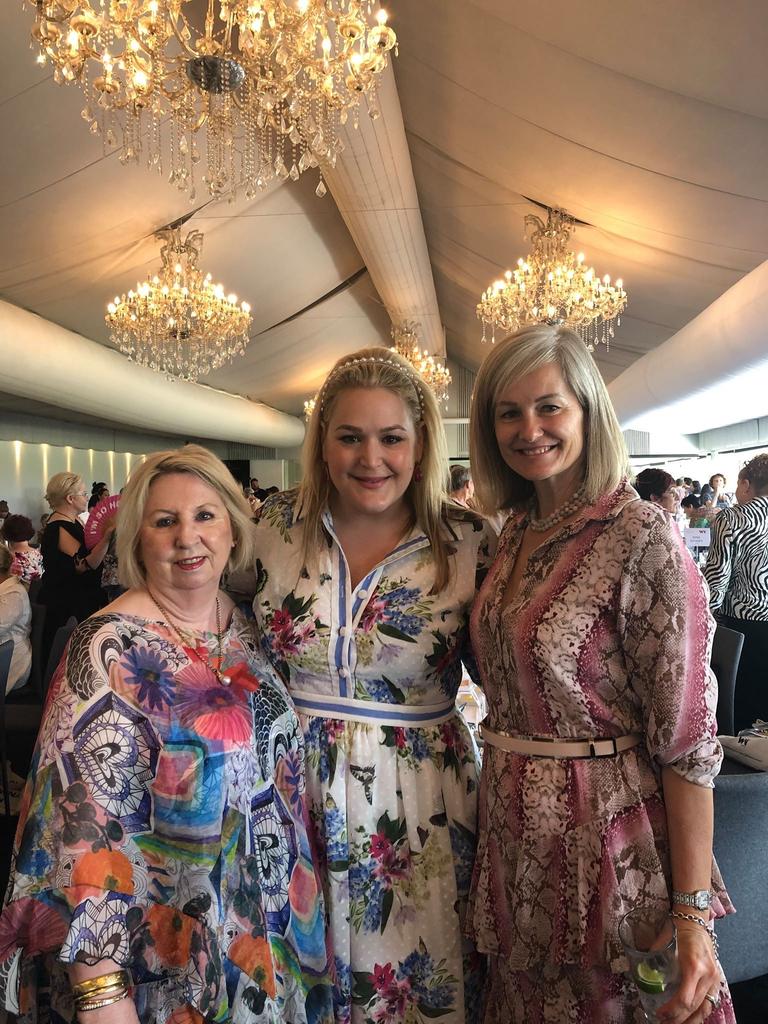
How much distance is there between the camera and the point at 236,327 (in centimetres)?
747

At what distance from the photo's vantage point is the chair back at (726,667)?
3.16 meters

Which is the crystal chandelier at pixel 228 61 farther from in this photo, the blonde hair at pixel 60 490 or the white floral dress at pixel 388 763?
the white floral dress at pixel 388 763

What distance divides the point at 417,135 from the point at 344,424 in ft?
17.2

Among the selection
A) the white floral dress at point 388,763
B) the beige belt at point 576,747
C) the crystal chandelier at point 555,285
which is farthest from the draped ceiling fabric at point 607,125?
the beige belt at point 576,747

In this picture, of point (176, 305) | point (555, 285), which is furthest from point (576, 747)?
point (176, 305)

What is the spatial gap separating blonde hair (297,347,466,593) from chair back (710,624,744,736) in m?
2.20

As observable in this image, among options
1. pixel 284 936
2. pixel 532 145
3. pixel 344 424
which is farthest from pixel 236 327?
pixel 284 936

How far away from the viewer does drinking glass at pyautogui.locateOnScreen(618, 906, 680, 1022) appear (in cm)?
96

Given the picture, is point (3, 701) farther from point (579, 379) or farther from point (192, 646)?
point (579, 379)

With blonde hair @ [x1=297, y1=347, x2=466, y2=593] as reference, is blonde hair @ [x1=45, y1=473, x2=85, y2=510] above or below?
above

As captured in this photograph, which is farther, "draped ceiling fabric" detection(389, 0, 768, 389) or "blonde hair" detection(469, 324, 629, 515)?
"draped ceiling fabric" detection(389, 0, 768, 389)

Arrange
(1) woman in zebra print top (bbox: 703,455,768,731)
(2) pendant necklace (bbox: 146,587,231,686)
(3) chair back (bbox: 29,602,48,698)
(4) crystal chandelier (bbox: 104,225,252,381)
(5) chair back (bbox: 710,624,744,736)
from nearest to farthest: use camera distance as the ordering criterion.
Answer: (2) pendant necklace (bbox: 146,587,231,686) → (5) chair back (bbox: 710,624,744,736) → (1) woman in zebra print top (bbox: 703,455,768,731) → (3) chair back (bbox: 29,602,48,698) → (4) crystal chandelier (bbox: 104,225,252,381)

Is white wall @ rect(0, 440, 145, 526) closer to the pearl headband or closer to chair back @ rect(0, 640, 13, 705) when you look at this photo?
chair back @ rect(0, 640, 13, 705)

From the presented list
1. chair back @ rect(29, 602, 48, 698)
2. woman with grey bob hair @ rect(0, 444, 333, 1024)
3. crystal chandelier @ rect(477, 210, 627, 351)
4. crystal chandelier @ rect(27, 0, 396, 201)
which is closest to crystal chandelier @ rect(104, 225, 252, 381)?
crystal chandelier @ rect(477, 210, 627, 351)
